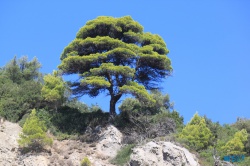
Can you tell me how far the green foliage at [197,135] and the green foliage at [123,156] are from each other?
3204 mm

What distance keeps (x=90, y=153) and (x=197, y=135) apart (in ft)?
20.0

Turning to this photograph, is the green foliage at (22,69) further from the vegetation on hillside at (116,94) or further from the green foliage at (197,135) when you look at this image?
the green foliage at (197,135)

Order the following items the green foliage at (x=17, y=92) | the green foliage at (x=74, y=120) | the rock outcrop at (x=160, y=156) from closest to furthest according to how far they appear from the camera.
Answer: the rock outcrop at (x=160, y=156) < the green foliage at (x=74, y=120) < the green foliage at (x=17, y=92)

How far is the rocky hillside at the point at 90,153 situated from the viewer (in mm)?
23656

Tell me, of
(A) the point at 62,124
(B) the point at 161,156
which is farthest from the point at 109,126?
(B) the point at 161,156

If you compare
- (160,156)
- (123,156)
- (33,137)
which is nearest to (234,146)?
(160,156)

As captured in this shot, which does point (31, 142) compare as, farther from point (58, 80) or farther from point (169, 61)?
point (169, 61)

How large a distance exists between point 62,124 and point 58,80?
2.83 m

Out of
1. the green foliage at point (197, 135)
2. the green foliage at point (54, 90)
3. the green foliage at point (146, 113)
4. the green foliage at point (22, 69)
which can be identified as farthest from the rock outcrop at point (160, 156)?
the green foliage at point (22, 69)

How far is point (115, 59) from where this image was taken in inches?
1164

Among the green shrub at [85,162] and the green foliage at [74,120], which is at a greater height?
the green foliage at [74,120]

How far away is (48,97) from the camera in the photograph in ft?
93.2

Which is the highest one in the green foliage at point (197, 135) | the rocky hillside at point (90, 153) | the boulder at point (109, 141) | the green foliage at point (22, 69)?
the green foliage at point (22, 69)

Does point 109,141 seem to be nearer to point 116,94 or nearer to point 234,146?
point 116,94
